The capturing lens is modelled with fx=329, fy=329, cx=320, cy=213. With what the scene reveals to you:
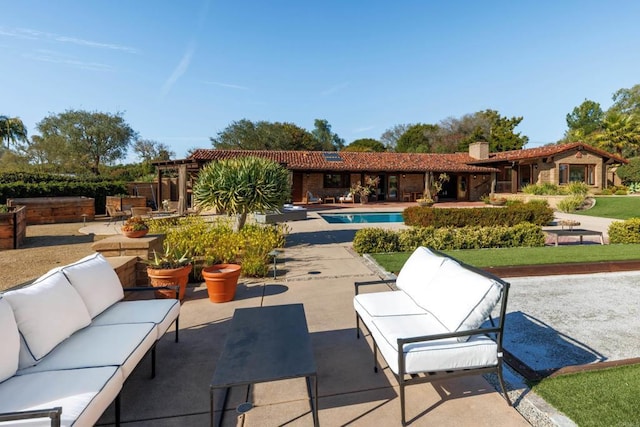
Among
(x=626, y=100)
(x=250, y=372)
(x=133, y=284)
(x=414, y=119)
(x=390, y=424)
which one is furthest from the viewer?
(x=626, y=100)

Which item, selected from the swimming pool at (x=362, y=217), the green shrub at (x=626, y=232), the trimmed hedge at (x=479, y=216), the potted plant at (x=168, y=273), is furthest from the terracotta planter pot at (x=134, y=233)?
the green shrub at (x=626, y=232)

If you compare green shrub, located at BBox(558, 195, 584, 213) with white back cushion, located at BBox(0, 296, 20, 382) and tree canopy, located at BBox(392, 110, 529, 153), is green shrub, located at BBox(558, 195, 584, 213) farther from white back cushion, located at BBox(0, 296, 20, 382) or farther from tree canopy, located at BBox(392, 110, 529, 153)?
tree canopy, located at BBox(392, 110, 529, 153)

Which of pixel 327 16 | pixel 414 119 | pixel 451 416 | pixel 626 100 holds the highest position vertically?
pixel 626 100

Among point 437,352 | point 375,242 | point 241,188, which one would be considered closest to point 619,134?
point 375,242

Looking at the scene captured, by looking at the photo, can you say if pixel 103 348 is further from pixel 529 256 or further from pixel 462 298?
pixel 529 256

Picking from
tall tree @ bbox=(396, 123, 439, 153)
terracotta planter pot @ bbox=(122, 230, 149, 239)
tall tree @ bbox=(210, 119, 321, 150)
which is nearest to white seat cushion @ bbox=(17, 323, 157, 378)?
terracotta planter pot @ bbox=(122, 230, 149, 239)

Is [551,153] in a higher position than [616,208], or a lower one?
higher

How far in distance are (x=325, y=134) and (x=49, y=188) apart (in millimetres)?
42840

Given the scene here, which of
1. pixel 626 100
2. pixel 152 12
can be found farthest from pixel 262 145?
pixel 626 100

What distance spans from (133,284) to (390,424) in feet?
14.2

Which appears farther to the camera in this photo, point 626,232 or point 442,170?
point 442,170

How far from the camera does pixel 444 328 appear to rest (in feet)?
8.77

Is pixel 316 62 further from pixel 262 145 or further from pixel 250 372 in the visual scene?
pixel 250 372

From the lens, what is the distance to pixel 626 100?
5566 centimetres
